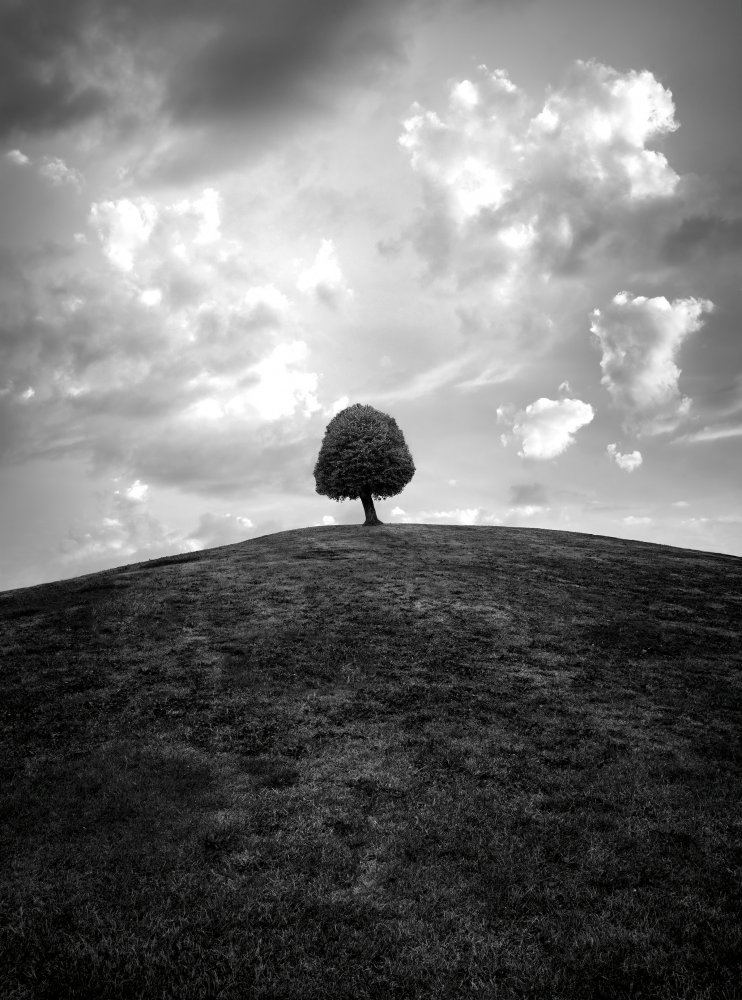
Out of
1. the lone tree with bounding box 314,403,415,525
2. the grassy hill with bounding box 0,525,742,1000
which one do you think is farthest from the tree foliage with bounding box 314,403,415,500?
the grassy hill with bounding box 0,525,742,1000

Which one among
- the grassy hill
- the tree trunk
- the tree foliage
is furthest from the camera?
the tree trunk

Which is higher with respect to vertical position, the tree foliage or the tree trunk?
the tree foliage

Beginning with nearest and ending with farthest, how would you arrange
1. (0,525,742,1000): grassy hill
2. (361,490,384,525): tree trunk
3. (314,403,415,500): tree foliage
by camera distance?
(0,525,742,1000): grassy hill → (314,403,415,500): tree foliage → (361,490,384,525): tree trunk

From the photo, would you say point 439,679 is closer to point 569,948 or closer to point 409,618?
point 409,618

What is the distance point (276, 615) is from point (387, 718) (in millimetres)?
11081

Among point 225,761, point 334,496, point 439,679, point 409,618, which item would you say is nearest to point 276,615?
point 409,618

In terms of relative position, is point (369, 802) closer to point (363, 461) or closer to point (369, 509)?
point (363, 461)

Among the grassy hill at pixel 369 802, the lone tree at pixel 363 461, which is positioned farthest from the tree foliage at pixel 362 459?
the grassy hill at pixel 369 802

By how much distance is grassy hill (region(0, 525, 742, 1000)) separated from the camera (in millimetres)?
8211

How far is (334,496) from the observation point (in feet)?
184

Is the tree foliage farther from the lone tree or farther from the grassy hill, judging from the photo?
the grassy hill

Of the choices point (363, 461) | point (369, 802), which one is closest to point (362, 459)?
point (363, 461)

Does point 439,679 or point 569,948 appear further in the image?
point 439,679

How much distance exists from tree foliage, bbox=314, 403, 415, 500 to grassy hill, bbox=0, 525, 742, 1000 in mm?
27028
